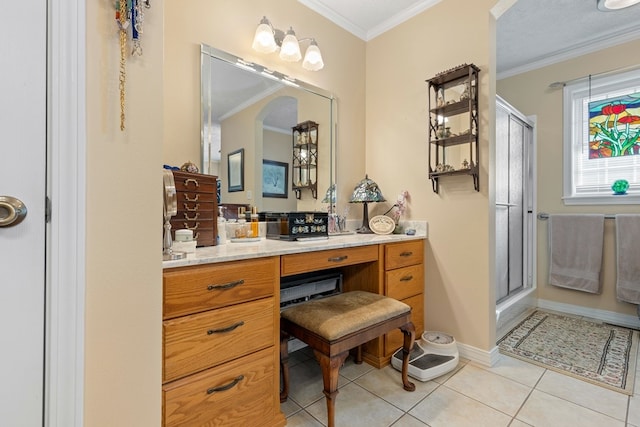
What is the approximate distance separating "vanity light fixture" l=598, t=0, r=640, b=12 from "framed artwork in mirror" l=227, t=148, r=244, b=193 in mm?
2942

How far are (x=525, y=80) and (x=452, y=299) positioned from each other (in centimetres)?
266

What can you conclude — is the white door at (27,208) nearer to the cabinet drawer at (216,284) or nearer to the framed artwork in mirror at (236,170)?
the cabinet drawer at (216,284)

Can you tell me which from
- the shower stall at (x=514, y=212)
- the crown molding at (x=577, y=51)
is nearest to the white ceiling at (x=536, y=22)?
the crown molding at (x=577, y=51)

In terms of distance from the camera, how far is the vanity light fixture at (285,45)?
6.11 ft

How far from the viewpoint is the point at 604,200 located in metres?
2.71

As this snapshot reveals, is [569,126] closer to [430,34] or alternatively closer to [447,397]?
[430,34]

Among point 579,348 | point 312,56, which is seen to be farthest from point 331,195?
point 579,348

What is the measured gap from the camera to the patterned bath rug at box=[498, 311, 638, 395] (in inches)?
70.8

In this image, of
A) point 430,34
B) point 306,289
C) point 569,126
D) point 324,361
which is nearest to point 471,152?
point 430,34

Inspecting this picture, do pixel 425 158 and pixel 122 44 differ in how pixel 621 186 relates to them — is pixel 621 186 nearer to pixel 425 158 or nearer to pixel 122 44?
pixel 425 158

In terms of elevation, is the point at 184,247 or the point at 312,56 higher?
the point at 312,56

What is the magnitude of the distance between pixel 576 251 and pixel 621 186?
0.68 m

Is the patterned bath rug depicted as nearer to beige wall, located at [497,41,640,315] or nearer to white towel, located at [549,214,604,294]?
beige wall, located at [497,41,640,315]

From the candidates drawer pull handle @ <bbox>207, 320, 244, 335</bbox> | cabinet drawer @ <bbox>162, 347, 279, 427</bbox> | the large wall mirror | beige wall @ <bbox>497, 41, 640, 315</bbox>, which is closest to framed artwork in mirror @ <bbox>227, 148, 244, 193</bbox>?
the large wall mirror
